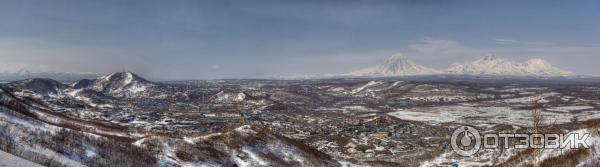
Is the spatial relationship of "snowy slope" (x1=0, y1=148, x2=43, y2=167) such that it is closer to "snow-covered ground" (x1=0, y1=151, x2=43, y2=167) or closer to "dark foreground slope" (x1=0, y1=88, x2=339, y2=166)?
"snow-covered ground" (x1=0, y1=151, x2=43, y2=167)

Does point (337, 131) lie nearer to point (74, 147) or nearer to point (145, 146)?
point (145, 146)

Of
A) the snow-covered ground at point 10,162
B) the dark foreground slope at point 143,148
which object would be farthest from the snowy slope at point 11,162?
the dark foreground slope at point 143,148

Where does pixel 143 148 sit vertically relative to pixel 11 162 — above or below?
below

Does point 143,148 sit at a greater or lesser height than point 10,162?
lesser

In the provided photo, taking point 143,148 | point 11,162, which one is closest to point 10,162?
point 11,162

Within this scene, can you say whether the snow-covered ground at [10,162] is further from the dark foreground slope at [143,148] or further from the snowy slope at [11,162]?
the dark foreground slope at [143,148]

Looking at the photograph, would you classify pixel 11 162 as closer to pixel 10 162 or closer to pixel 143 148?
pixel 10 162

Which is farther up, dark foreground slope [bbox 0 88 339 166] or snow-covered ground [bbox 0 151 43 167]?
snow-covered ground [bbox 0 151 43 167]

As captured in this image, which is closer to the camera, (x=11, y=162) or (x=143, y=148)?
(x=11, y=162)

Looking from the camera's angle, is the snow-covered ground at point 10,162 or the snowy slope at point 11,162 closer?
the snow-covered ground at point 10,162

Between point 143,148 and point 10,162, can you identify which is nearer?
point 10,162

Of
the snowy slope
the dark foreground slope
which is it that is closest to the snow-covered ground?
the snowy slope

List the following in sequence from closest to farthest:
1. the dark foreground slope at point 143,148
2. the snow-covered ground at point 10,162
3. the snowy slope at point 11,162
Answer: the snow-covered ground at point 10,162, the snowy slope at point 11,162, the dark foreground slope at point 143,148
